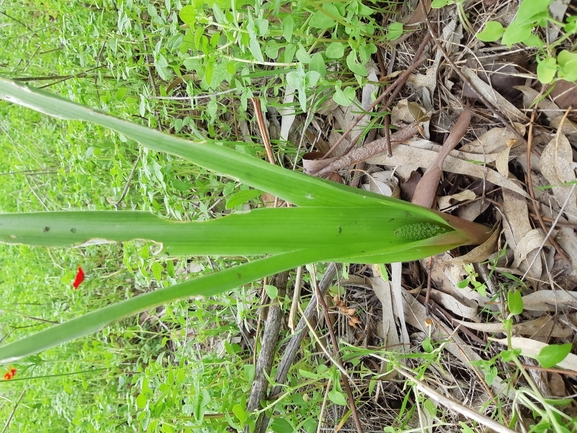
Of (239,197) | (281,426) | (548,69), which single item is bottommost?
(281,426)

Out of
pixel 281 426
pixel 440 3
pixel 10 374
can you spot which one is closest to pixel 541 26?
pixel 440 3

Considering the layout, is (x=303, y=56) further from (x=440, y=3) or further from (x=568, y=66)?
(x=568, y=66)

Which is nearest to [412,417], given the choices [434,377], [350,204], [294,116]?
[434,377]

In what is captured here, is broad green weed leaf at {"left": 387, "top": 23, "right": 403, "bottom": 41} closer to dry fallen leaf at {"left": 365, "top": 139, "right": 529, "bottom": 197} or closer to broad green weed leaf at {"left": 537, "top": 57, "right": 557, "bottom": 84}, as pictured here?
dry fallen leaf at {"left": 365, "top": 139, "right": 529, "bottom": 197}

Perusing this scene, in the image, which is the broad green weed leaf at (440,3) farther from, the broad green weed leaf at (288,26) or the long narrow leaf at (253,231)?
the long narrow leaf at (253,231)

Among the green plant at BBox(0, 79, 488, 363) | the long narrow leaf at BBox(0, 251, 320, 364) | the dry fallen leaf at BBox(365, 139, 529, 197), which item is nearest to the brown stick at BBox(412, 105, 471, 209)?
the dry fallen leaf at BBox(365, 139, 529, 197)

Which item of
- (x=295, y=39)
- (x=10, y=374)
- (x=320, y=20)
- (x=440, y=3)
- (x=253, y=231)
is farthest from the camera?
(x=10, y=374)

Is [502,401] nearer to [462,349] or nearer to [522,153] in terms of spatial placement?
[462,349]

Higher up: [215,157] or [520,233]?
[215,157]
